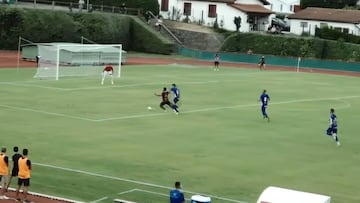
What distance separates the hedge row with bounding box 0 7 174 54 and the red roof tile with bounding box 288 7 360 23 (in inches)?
972

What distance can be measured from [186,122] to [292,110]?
900 centimetres

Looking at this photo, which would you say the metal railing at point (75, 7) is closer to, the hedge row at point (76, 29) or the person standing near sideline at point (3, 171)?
the hedge row at point (76, 29)

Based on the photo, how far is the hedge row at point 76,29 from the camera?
73.9 meters

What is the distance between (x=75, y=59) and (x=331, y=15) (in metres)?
48.9

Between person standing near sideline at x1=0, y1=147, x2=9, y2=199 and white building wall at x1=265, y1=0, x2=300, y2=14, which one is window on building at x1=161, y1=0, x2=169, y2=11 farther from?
person standing near sideline at x1=0, y1=147, x2=9, y2=199

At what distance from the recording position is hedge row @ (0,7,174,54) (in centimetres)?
7394

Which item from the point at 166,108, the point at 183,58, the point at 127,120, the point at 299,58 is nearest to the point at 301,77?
the point at 299,58

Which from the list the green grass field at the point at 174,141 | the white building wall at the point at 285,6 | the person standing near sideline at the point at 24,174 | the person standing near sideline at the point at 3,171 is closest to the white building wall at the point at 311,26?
the white building wall at the point at 285,6

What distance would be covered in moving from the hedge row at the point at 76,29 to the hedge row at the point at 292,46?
30.4 feet

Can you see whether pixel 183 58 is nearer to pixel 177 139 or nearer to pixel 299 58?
pixel 299 58

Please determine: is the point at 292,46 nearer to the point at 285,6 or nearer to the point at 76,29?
the point at 76,29

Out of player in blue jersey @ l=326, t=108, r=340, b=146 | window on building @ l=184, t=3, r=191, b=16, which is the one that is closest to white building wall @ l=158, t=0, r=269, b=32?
window on building @ l=184, t=3, r=191, b=16

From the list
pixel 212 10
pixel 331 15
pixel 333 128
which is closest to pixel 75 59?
pixel 333 128

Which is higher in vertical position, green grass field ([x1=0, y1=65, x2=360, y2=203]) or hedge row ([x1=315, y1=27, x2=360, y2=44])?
hedge row ([x1=315, y1=27, x2=360, y2=44])
